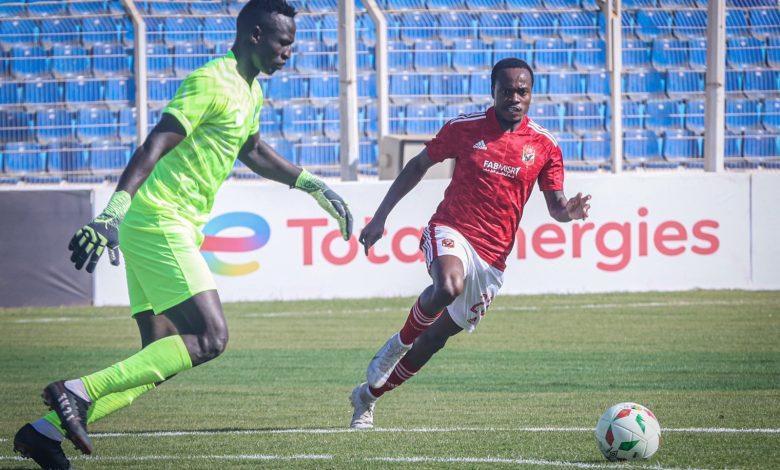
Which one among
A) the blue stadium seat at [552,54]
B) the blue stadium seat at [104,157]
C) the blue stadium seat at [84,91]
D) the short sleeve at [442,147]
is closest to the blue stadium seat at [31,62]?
the blue stadium seat at [84,91]

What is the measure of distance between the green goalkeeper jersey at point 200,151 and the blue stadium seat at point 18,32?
15.0 metres

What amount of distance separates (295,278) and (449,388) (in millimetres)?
6861

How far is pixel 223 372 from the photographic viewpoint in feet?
34.1

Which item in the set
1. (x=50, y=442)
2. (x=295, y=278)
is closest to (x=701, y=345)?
(x=295, y=278)

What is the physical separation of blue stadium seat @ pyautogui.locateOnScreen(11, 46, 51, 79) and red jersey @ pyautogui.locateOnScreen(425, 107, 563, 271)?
45.2 feet

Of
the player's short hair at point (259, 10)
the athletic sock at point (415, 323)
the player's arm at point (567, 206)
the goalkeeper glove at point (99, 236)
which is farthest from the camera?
the athletic sock at point (415, 323)

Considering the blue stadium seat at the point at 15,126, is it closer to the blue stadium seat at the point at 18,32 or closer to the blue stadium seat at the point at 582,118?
the blue stadium seat at the point at 18,32

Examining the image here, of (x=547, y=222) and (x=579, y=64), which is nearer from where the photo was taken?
(x=547, y=222)

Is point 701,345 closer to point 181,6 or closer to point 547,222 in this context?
point 547,222

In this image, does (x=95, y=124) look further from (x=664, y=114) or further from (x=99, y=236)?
(x=99, y=236)

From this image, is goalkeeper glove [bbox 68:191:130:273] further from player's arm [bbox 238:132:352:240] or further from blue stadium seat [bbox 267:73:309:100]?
blue stadium seat [bbox 267:73:309:100]

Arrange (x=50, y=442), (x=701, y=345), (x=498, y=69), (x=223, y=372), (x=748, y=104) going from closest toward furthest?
1. (x=50, y=442)
2. (x=498, y=69)
3. (x=223, y=372)
4. (x=701, y=345)
5. (x=748, y=104)

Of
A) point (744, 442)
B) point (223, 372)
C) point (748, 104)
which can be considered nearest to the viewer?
point (744, 442)

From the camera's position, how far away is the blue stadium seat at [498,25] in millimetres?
19594
